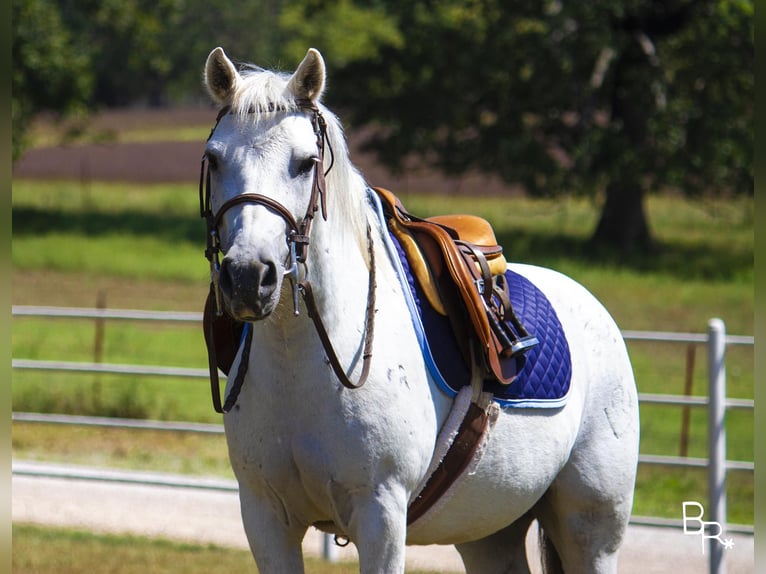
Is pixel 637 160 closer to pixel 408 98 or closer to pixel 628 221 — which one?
pixel 628 221

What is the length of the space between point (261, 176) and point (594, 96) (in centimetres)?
1739

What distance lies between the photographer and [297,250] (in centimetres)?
267

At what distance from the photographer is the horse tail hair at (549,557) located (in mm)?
3791

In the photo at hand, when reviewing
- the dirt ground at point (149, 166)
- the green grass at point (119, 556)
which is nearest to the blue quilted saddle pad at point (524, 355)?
the green grass at point (119, 556)

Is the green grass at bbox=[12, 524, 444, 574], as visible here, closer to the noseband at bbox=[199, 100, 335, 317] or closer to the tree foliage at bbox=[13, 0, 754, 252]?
the noseband at bbox=[199, 100, 335, 317]

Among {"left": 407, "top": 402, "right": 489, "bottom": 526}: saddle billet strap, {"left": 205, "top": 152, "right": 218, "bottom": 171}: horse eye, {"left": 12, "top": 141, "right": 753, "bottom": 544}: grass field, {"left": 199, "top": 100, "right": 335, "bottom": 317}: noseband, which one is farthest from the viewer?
{"left": 12, "top": 141, "right": 753, "bottom": 544}: grass field

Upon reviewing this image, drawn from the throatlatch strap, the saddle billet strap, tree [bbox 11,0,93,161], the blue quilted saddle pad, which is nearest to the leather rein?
the throatlatch strap

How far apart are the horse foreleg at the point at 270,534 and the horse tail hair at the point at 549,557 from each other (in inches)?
43.9

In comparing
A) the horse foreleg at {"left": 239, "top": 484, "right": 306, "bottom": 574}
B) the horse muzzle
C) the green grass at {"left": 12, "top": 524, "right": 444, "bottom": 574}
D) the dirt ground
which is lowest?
the dirt ground

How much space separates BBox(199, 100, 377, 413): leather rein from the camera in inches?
103

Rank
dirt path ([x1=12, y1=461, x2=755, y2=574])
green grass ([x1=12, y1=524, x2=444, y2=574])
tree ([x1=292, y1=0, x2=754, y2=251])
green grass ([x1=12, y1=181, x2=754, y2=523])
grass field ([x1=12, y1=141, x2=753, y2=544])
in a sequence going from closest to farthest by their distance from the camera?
green grass ([x1=12, y1=524, x2=444, y2=574])
dirt path ([x1=12, y1=461, x2=755, y2=574])
grass field ([x1=12, y1=141, x2=753, y2=544])
green grass ([x1=12, y1=181, x2=754, y2=523])
tree ([x1=292, y1=0, x2=754, y2=251])

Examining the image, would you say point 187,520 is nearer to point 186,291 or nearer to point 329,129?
point 329,129

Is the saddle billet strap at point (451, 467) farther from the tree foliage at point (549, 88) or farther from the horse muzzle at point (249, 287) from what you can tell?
the tree foliage at point (549, 88)

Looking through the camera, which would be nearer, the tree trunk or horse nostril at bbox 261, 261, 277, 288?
horse nostril at bbox 261, 261, 277, 288
